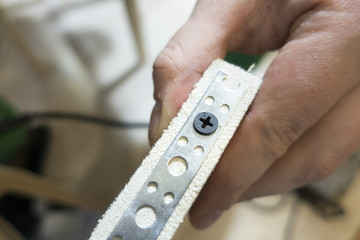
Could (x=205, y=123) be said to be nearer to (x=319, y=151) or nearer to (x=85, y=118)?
(x=319, y=151)

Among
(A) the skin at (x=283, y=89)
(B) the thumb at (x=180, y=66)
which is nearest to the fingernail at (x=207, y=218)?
(A) the skin at (x=283, y=89)

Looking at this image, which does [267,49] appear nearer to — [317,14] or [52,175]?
[317,14]

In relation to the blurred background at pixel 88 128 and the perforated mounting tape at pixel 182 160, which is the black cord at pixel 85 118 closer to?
the blurred background at pixel 88 128

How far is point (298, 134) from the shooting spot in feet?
1.06

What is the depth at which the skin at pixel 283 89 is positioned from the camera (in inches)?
11.8

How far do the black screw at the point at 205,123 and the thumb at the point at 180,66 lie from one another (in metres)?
0.04

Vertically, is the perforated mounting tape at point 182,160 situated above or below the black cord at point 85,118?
above

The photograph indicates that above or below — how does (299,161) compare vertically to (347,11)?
below

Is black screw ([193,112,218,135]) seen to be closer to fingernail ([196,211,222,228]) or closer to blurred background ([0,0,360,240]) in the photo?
fingernail ([196,211,222,228])

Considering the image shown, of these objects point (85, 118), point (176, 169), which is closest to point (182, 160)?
point (176, 169)

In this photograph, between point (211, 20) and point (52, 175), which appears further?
point (52, 175)

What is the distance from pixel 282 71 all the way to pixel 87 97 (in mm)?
858

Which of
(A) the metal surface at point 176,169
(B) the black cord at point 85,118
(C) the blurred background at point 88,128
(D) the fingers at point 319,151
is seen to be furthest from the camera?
(B) the black cord at point 85,118

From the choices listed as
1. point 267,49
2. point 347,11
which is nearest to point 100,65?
point 267,49
